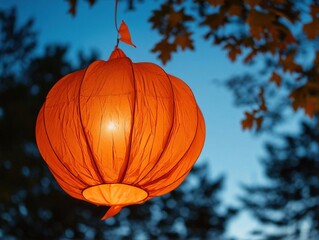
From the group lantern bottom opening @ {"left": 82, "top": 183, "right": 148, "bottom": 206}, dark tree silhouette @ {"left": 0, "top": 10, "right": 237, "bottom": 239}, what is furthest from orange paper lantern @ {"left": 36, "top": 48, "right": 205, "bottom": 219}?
dark tree silhouette @ {"left": 0, "top": 10, "right": 237, "bottom": 239}

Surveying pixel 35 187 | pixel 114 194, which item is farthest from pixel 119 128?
pixel 35 187

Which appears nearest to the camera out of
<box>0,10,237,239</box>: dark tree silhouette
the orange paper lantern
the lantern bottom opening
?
the orange paper lantern

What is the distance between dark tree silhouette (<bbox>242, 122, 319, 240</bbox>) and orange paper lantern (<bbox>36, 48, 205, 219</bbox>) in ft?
43.9

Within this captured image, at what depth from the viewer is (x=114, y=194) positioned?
249 cm

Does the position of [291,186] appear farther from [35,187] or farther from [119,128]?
[119,128]

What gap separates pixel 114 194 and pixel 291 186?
14.6m

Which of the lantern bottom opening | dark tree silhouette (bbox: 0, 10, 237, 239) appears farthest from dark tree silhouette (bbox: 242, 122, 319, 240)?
the lantern bottom opening

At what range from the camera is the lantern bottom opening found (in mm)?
2473

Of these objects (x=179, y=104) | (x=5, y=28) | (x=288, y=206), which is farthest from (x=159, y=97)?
(x=288, y=206)

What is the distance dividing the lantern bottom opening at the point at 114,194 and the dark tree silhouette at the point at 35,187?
837cm

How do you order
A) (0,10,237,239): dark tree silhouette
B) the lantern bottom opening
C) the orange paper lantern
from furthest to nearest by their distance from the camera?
(0,10,237,239): dark tree silhouette, the lantern bottom opening, the orange paper lantern

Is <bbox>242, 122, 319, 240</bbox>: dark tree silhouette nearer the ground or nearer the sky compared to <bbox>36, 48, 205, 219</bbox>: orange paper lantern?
nearer the sky

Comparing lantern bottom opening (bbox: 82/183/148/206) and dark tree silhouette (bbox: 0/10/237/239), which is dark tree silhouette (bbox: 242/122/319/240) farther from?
lantern bottom opening (bbox: 82/183/148/206)

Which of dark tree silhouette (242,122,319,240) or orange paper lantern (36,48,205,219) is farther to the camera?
dark tree silhouette (242,122,319,240)
